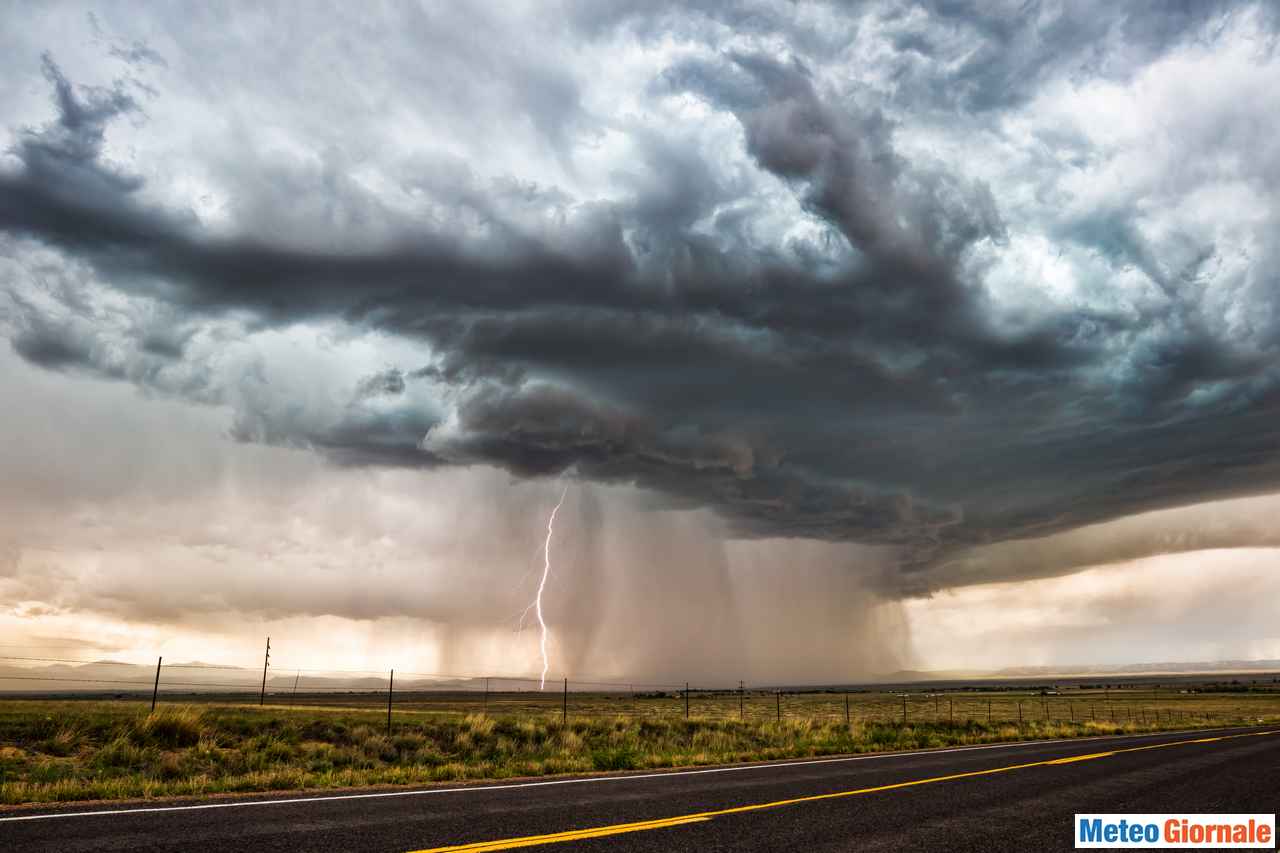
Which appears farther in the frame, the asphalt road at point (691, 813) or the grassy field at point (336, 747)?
the grassy field at point (336, 747)

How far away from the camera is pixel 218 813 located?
10.7 m

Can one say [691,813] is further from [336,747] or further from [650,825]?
[336,747]

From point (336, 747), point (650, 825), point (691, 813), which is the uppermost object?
point (650, 825)

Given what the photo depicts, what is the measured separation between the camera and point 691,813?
1094 centimetres

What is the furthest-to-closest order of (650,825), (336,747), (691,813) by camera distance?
(336,747)
(691,813)
(650,825)

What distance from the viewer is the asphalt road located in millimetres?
8758

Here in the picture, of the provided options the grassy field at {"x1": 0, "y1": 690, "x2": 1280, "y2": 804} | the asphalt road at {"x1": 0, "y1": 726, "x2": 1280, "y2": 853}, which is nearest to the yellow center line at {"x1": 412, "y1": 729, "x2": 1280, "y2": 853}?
the asphalt road at {"x1": 0, "y1": 726, "x2": 1280, "y2": 853}

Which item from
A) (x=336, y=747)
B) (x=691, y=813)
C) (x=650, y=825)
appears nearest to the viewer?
(x=650, y=825)

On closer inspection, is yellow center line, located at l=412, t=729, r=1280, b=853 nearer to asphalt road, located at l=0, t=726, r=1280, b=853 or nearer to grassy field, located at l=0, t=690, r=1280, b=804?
asphalt road, located at l=0, t=726, r=1280, b=853

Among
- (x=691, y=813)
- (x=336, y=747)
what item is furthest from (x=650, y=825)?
(x=336, y=747)

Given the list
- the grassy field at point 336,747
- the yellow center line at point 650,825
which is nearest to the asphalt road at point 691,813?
the yellow center line at point 650,825

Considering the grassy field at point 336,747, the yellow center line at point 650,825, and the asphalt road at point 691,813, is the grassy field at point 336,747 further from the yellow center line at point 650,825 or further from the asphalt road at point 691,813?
the yellow center line at point 650,825

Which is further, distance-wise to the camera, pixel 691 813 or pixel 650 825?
pixel 691 813

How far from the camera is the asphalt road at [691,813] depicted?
8.76m
